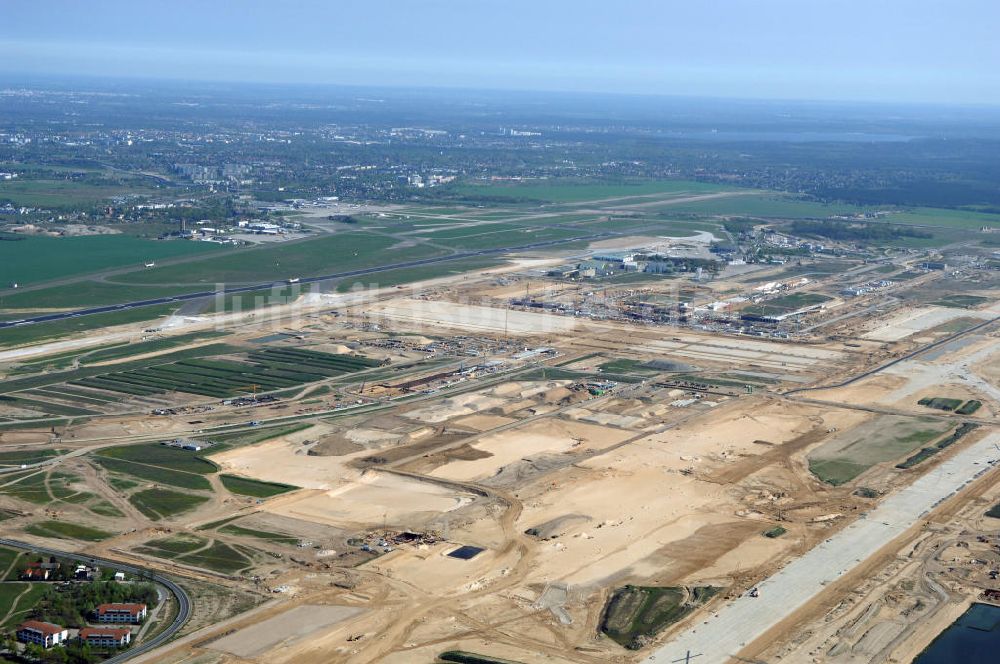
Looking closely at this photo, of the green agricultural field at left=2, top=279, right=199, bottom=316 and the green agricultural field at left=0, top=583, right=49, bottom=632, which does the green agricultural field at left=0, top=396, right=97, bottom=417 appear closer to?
the green agricultural field at left=0, top=583, right=49, bottom=632

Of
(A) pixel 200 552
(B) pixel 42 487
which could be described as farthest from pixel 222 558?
(B) pixel 42 487

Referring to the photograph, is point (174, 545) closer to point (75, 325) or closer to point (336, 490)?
point (336, 490)

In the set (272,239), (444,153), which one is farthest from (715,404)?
(444,153)

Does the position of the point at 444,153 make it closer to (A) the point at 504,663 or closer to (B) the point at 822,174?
(B) the point at 822,174

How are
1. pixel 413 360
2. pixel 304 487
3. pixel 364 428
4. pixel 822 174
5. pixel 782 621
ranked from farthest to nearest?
pixel 822 174, pixel 413 360, pixel 364 428, pixel 304 487, pixel 782 621

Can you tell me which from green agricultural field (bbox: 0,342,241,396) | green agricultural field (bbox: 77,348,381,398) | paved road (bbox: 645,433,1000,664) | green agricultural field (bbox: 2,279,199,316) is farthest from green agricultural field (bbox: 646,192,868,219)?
paved road (bbox: 645,433,1000,664)

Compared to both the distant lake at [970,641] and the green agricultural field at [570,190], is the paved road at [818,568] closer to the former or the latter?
the distant lake at [970,641]
